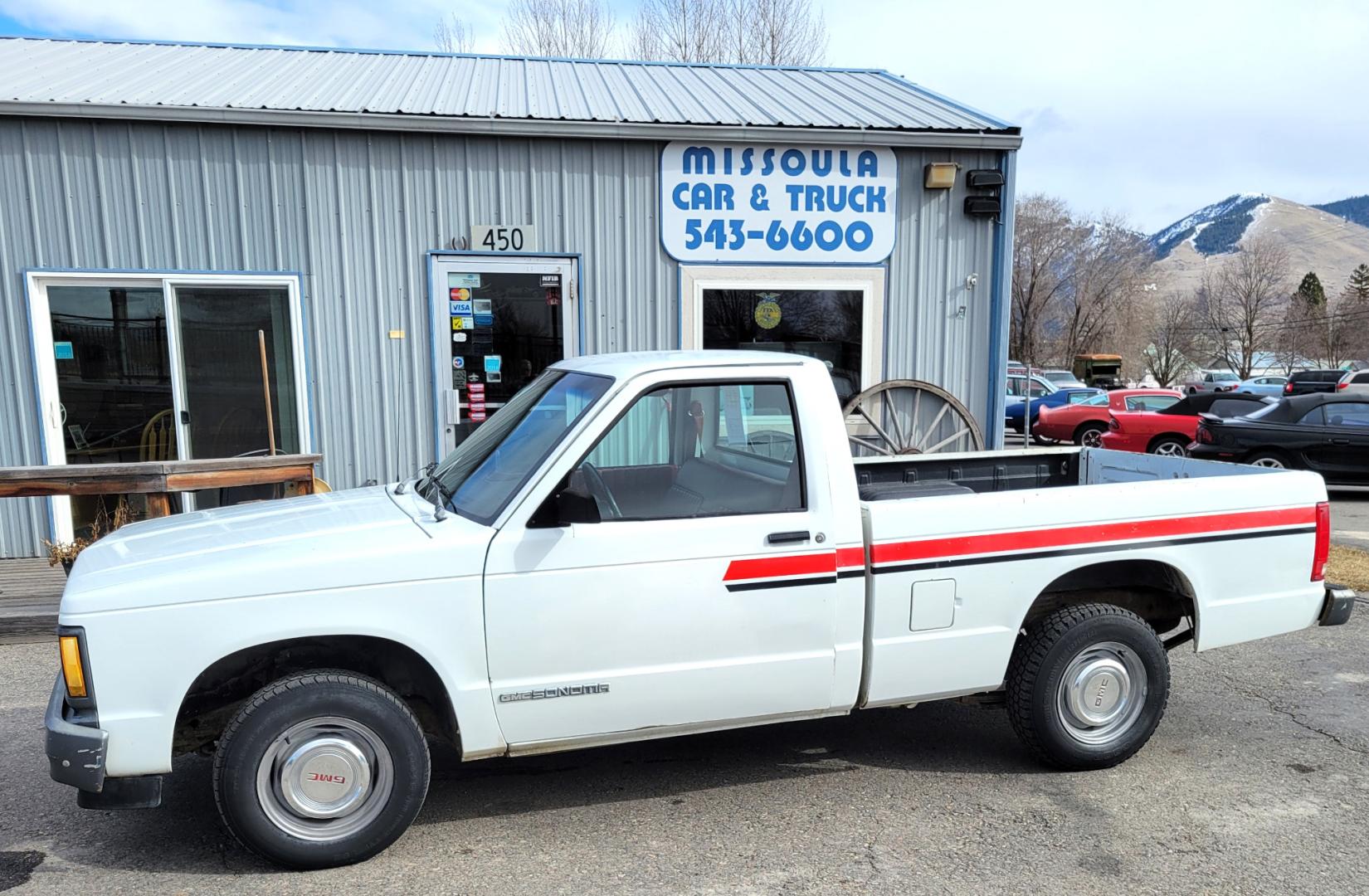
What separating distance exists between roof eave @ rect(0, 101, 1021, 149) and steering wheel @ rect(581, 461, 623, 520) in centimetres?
539

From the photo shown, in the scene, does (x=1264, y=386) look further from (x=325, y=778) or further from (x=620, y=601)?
(x=325, y=778)

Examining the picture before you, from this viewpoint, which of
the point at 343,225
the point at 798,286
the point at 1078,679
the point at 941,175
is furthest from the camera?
the point at 798,286

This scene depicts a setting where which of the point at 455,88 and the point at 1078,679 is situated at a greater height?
the point at 455,88

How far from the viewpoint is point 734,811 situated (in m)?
3.88

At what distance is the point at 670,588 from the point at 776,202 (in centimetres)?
594

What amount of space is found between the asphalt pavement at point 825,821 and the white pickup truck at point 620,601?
0.98 feet

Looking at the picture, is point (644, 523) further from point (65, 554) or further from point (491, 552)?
point (65, 554)

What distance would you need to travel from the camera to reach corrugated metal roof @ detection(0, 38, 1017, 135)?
8117 mm

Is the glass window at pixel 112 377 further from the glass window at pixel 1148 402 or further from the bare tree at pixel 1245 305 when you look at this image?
the bare tree at pixel 1245 305

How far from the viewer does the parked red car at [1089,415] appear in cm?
1827

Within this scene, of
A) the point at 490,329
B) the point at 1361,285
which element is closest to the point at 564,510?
the point at 490,329

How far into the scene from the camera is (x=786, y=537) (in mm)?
3660

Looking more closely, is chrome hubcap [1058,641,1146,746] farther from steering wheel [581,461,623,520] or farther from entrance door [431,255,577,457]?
entrance door [431,255,577,457]

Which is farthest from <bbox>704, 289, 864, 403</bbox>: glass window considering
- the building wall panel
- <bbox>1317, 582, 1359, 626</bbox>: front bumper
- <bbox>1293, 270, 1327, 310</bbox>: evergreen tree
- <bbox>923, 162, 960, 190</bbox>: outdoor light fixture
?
<bbox>1293, 270, 1327, 310</bbox>: evergreen tree
